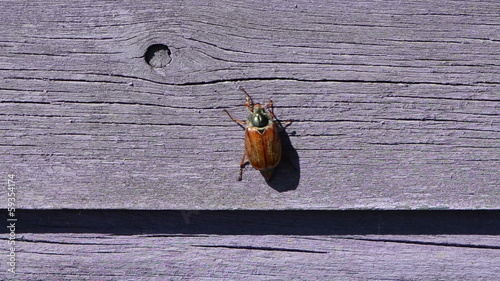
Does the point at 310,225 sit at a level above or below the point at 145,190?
below

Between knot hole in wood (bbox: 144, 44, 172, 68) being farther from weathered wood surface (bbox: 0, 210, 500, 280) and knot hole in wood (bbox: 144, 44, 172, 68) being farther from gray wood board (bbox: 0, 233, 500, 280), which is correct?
gray wood board (bbox: 0, 233, 500, 280)

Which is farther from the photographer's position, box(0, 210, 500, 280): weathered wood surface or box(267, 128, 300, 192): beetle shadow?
box(0, 210, 500, 280): weathered wood surface

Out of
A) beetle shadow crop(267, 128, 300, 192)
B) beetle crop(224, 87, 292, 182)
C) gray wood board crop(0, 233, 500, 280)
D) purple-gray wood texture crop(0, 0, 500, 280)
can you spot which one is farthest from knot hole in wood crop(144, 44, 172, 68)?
gray wood board crop(0, 233, 500, 280)

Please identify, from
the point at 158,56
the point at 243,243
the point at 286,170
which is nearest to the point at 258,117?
the point at 286,170

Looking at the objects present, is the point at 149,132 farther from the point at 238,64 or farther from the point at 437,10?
the point at 437,10

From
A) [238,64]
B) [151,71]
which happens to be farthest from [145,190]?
[238,64]

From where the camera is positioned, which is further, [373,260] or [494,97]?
[373,260]

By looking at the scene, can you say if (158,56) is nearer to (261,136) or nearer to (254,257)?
(261,136)
